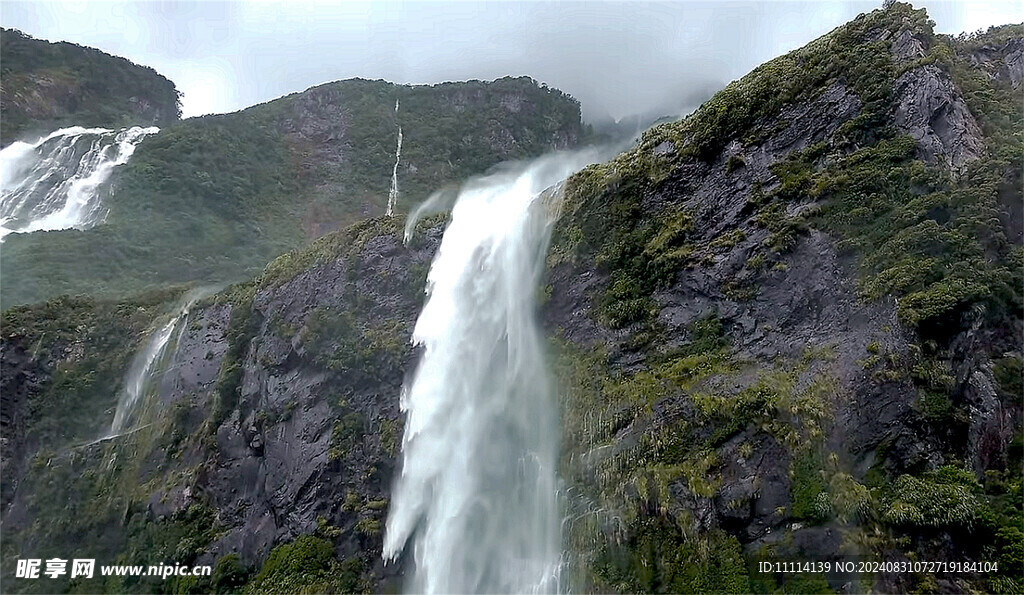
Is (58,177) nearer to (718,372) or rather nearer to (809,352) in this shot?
(718,372)

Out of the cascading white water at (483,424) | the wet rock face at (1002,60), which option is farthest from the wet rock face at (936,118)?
the cascading white water at (483,424)

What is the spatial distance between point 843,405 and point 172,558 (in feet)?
54.8

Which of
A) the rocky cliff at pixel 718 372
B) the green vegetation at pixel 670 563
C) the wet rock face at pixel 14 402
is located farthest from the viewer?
the wet rock face at pixel 14 402

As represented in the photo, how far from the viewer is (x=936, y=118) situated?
548 inches

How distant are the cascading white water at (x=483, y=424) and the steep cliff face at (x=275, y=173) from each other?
62.5 ft

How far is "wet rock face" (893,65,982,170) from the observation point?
13.4 metres

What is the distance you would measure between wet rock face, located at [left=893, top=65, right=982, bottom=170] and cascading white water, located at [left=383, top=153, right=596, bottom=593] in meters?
8.40

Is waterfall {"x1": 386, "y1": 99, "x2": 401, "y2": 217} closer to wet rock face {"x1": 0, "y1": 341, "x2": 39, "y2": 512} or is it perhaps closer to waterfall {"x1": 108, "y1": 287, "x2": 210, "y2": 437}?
waterfall {"x1": 108, "y1": 287, "x2": 210, "y2": 437}

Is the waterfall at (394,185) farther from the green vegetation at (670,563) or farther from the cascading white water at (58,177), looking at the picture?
the green vegetation at (670,563)

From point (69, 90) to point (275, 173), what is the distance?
16.0m

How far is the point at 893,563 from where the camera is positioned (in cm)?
1034

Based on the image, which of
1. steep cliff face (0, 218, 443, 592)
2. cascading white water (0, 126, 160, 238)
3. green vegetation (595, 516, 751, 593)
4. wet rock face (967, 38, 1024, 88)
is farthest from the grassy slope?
cascading white water (0, 126, 160, 238)

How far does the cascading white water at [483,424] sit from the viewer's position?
1432cm

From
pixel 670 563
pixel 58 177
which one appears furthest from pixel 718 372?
pixel 58 177
